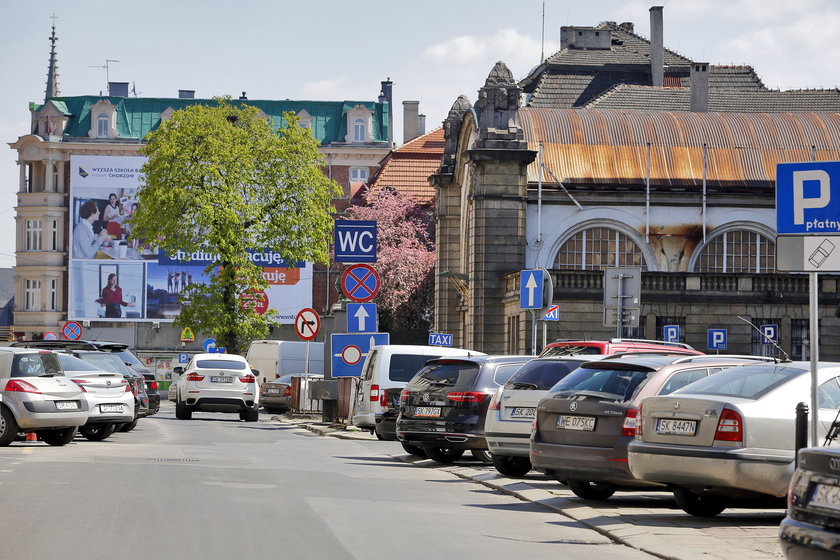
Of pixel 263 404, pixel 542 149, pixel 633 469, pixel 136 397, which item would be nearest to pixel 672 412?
pixel 633 469

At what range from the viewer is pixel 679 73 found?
90.1 meters

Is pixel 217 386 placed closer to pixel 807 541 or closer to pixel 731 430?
pixel 731 430

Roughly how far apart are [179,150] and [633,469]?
4647 centimetres

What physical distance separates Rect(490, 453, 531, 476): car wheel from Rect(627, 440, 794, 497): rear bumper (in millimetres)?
5621

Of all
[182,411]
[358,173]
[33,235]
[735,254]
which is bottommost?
[182,411]

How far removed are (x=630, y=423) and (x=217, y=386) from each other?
86.5 ft

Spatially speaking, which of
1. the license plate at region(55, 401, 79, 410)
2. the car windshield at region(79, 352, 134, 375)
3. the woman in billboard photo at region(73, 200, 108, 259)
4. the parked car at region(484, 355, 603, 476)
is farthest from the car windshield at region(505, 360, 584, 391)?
the woman in billboard photo at region(73, 200, 108, 259)

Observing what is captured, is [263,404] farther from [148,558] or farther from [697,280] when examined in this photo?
[148,558]

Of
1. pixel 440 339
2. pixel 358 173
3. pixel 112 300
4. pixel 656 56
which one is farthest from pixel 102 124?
pixel 440 339

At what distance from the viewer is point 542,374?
18.5 m

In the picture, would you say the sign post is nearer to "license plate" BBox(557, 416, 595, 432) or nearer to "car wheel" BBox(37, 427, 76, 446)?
"license plate" BBox(557, 416, 595, 432)

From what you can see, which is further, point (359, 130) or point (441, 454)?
point (359, 130)

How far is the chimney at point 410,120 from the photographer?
362 feet

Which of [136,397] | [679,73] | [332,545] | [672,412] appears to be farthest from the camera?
[679,73]
